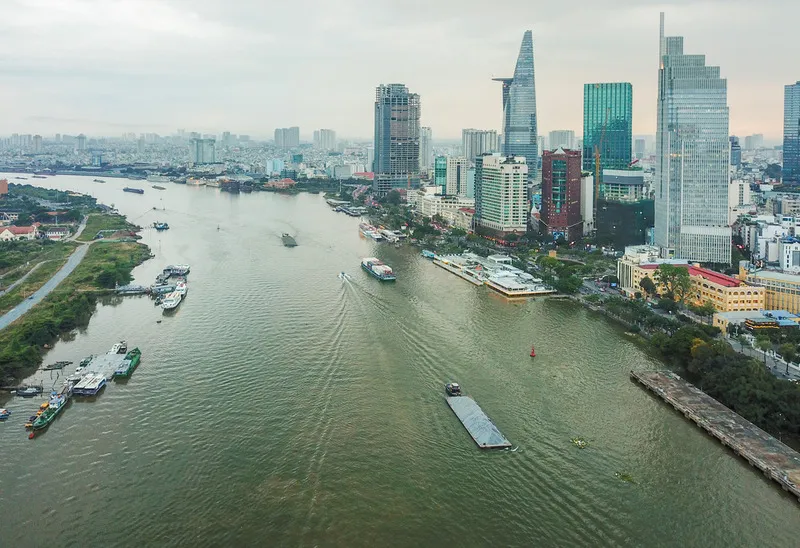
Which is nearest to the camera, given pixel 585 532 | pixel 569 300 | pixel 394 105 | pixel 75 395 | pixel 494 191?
pixel 585 532

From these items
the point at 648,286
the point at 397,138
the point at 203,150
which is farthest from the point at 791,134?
the point at 203,150

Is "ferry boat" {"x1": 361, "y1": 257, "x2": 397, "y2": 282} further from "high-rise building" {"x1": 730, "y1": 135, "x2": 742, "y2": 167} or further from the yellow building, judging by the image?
"high-rise building" {"x1": 730, "y1": 135, "x2": 742, "y2": 167}

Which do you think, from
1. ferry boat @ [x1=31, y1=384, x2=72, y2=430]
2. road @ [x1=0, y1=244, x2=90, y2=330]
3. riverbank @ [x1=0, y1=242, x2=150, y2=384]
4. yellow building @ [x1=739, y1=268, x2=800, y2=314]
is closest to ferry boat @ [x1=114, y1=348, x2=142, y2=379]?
ferry boat @ [x1=31, y1=384, x2=72, y2=430]

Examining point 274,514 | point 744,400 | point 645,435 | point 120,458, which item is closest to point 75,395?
point 120,458

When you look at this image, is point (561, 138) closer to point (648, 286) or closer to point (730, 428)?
point (648, 286)

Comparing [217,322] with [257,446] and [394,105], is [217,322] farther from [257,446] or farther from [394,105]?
[394,105]

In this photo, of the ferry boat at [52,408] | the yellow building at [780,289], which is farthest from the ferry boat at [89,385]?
the yellow building at [780,289]
